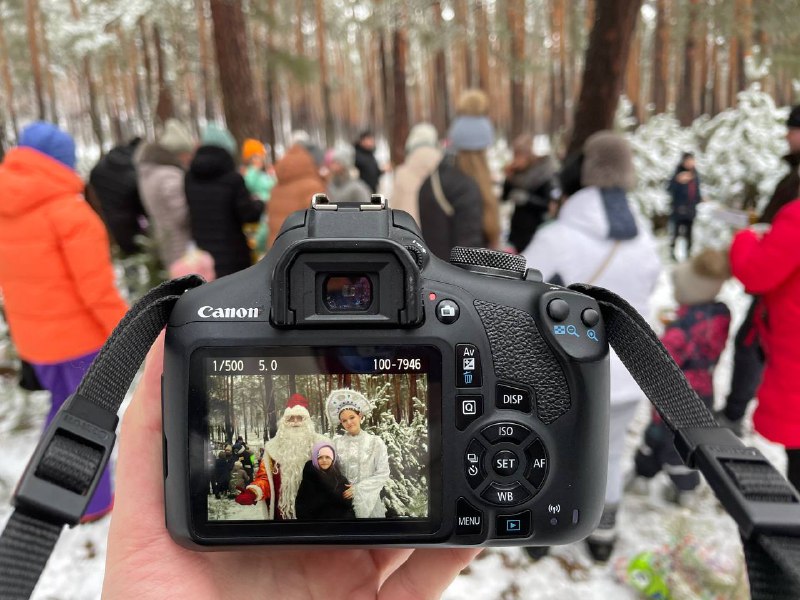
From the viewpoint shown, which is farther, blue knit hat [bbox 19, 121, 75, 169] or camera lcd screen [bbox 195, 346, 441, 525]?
blue knit hat [bbox 19, 121, 75, 169]

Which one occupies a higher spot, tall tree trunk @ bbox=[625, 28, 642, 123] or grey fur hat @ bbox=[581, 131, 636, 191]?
tall tree trunk @ bbox=[625, 28, 642, 123]

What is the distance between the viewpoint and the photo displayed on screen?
0.85 meters

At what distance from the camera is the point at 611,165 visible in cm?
211

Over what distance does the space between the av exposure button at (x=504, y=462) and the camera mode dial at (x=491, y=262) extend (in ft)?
0.97

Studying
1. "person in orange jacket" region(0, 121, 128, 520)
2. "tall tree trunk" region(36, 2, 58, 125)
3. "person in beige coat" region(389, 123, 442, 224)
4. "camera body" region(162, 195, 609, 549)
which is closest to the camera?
"camera body" region(162, 195, 609, 549)

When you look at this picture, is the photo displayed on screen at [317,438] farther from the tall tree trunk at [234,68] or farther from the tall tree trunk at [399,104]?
the tall tree trunk at [399,104]

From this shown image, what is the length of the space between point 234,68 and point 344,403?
20.6 feet

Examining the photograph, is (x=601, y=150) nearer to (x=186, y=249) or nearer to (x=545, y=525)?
(x=545, y=525)

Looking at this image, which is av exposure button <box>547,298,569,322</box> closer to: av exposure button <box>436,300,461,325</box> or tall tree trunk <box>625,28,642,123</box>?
av exposure button <box>436,300,461,325</box>

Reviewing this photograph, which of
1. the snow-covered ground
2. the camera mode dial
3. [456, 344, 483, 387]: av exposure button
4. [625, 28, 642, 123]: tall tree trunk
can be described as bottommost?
the snow-covered ground

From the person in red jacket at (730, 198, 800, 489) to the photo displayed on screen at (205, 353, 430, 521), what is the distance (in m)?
1.79

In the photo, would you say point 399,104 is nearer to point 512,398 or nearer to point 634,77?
point 634,77

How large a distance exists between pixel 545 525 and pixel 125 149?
4.57 metres

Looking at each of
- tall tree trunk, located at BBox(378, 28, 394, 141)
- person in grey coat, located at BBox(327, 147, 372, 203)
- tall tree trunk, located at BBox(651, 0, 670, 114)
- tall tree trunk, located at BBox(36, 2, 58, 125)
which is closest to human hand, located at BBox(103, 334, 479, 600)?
person in grey coat, located at BBox(327, 147, 372, 203)
